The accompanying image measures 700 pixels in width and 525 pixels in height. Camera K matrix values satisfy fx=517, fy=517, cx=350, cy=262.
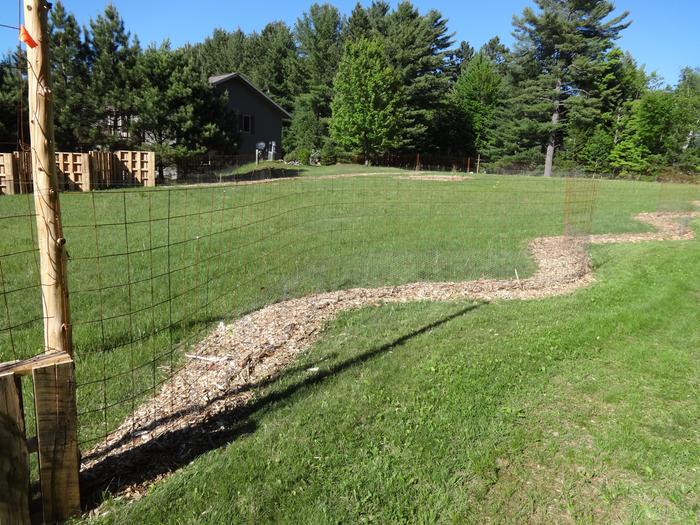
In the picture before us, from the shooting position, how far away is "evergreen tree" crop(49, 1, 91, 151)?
21922mm

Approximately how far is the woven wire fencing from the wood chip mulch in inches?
0.9

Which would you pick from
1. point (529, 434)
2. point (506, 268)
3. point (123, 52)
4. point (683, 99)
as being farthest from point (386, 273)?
point (683, 99)

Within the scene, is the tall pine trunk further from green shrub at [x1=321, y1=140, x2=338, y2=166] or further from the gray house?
the gray house

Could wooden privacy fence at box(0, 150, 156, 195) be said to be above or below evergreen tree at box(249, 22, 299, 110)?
below

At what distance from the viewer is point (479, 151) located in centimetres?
5075

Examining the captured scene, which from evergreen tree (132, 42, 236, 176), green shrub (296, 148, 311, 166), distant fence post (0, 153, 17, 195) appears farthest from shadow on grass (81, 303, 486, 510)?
green shrub (296, 148, 311, 166)

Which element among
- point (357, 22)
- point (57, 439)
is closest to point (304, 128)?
point (357, 22)

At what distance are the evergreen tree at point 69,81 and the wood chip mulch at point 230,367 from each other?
20292 mm

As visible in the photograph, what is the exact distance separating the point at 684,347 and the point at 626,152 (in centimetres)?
4640

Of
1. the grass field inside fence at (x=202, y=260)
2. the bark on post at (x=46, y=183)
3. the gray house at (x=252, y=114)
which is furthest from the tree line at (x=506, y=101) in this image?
the bark on post at (x=46, y=183)

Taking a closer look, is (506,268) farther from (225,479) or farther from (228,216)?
(225,479)

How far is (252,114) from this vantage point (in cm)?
3522

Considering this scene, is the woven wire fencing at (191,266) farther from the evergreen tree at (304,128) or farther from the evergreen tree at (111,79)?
the evergreen tree at (304,128)

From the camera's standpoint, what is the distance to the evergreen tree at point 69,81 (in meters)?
21.9
